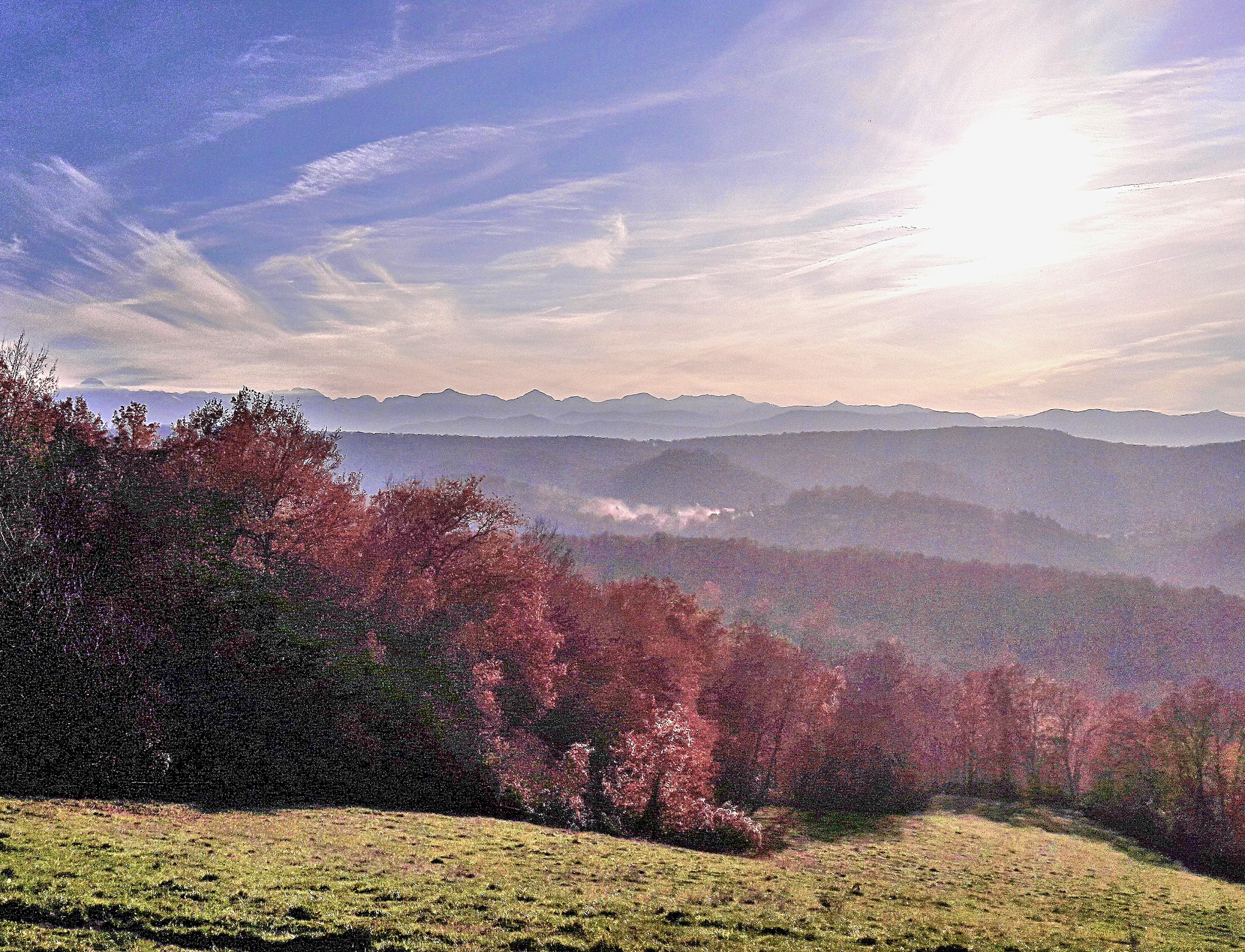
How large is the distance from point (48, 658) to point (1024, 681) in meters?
133

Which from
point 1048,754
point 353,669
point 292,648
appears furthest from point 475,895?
point 1048,754

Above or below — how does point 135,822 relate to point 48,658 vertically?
below

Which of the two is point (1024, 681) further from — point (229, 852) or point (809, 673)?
point (229, 852)

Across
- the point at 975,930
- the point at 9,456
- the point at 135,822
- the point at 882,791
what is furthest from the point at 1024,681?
the point at 9,456

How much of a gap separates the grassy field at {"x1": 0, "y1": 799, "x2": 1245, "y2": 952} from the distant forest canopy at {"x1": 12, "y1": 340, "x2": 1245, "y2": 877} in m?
6.20

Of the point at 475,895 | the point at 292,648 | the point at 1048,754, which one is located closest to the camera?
the point at 475,895

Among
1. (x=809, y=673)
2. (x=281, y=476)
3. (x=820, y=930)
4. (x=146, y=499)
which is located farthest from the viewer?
(x=809, y=673)

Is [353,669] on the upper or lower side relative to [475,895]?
upper

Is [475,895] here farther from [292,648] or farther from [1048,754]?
[1048,754]

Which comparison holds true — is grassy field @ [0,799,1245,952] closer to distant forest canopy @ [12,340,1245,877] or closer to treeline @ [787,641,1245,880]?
distant forest canopy @ [12,340,1245,877]

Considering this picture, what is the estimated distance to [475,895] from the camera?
22219mm

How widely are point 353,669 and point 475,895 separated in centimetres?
2612

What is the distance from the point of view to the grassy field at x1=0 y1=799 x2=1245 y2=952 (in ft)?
56.9

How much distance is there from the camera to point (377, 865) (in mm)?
24344
